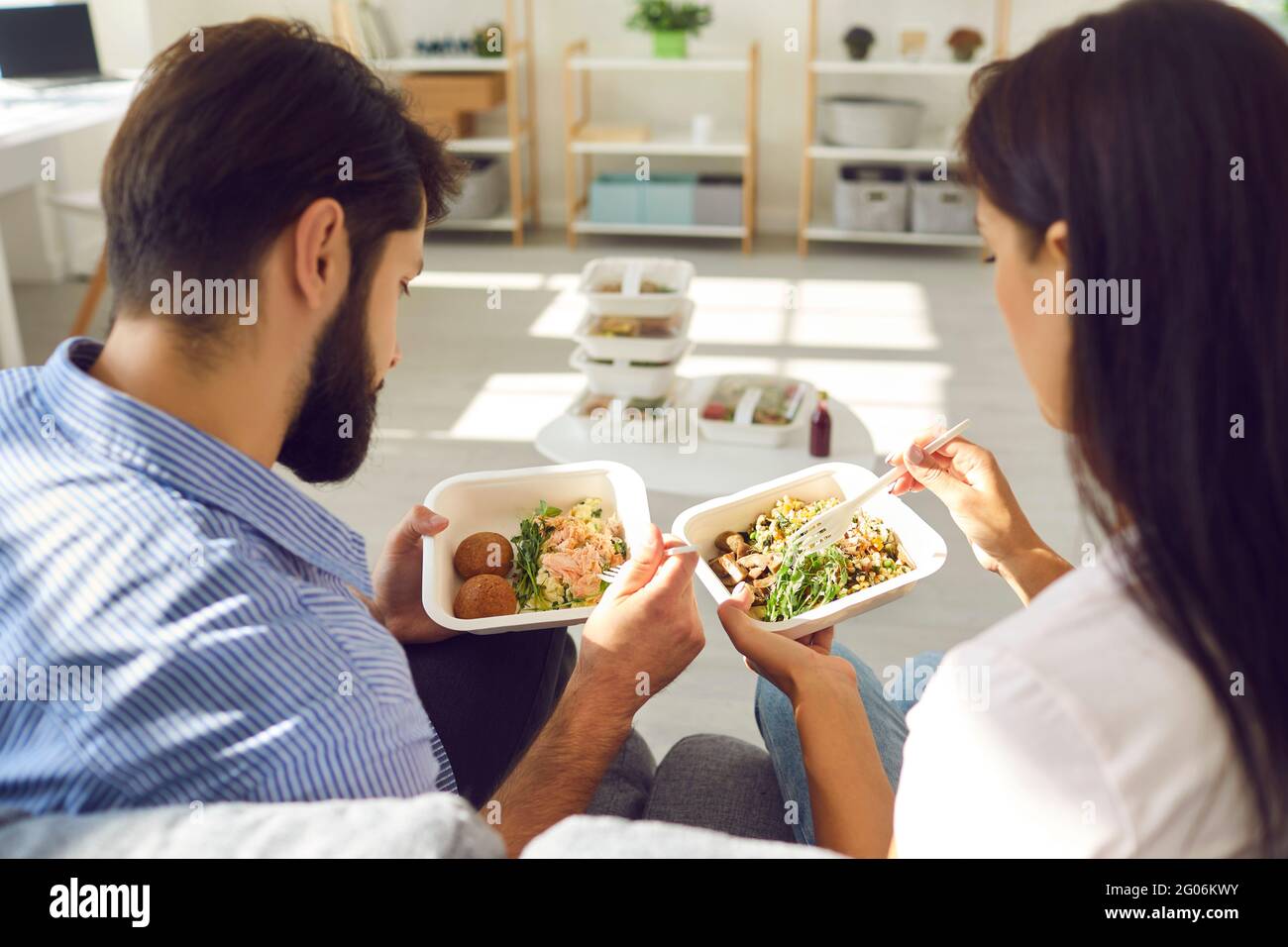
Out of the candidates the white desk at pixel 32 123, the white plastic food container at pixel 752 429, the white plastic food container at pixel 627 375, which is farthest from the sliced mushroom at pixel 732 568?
the white desk at pixel 32 123

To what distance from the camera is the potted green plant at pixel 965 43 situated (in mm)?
4723

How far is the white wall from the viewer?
500 centimetres

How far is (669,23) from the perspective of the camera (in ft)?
16.0

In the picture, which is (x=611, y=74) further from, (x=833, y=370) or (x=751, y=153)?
(x=833, y=370)

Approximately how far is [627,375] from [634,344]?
0.25 feet

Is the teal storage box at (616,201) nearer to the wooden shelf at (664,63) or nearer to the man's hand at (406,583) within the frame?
the wooden shelf at (664,63)

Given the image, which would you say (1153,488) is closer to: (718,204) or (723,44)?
(718,204)

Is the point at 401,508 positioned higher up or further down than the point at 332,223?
further down

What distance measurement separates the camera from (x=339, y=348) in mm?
1022

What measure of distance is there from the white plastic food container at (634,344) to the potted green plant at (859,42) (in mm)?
2778

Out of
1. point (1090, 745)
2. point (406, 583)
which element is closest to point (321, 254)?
point (406, 583)
